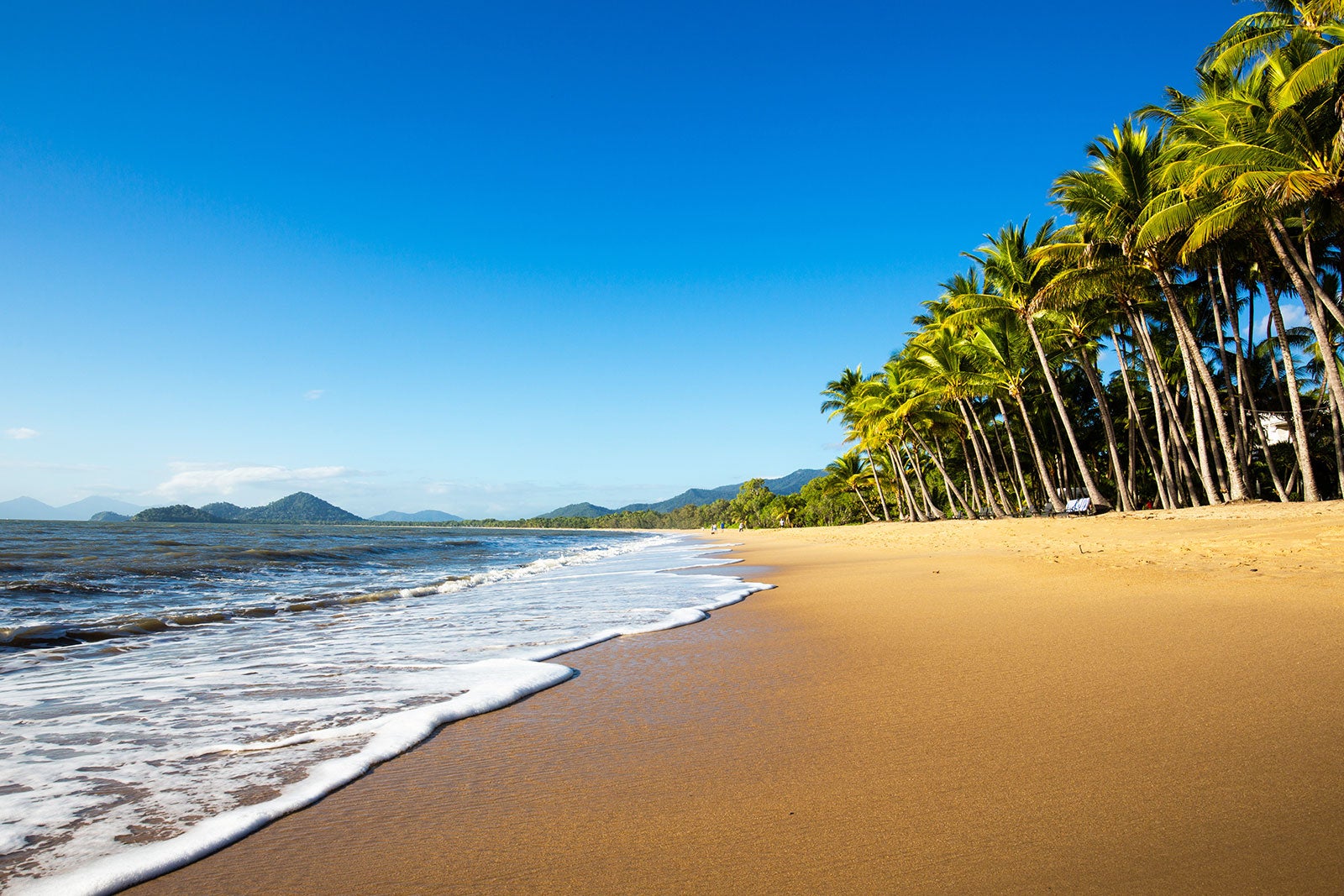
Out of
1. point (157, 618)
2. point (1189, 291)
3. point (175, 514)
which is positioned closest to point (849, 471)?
point (1189, 291)

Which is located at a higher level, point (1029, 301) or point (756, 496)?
point (1029, 301)

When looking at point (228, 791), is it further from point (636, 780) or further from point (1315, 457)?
point (1315, 457)

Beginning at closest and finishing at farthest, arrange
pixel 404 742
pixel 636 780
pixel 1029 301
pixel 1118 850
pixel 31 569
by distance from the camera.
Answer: pixel 1118 850 → pixel 636 780 → pixel 404 742 → pixel 31 569 → pixel 1029 301

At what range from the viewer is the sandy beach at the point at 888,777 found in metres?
1.83

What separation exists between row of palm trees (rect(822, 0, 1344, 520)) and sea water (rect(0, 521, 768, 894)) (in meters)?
13.6

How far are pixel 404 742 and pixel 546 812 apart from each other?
116 cm

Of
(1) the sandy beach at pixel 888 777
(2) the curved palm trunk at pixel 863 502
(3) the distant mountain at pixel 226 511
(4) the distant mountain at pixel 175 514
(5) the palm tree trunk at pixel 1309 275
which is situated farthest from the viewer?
(3) the distant mountain at pixel 226 511

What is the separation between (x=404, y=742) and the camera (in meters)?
3.14

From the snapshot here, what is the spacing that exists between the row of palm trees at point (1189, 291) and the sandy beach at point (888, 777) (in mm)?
12999

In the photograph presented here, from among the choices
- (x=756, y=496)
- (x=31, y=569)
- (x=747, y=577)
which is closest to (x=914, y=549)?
(x=747, y=577)

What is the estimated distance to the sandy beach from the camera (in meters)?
1.83

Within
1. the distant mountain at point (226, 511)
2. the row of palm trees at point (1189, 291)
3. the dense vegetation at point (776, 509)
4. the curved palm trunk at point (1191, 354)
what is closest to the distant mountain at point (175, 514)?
the distant mountain at point (226, 511)

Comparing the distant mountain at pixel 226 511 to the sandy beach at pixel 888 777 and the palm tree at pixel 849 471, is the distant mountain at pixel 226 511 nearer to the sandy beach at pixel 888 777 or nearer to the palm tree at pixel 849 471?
the palm tree at pixel 849 471

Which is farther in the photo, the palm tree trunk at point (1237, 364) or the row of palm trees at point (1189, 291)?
the palm tree trunk at point (1237, 364)
